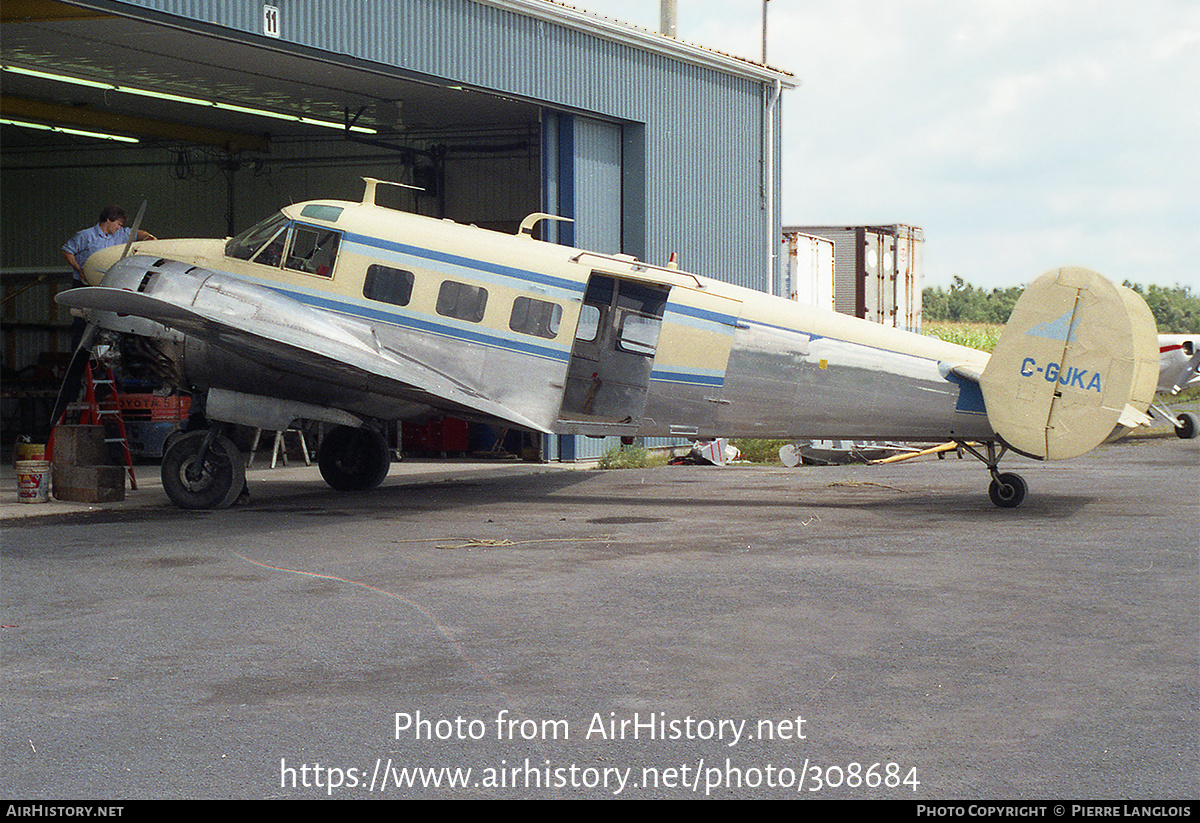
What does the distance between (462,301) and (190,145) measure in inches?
695

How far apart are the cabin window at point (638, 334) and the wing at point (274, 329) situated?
1.61m

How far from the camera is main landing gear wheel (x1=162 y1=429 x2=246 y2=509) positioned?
42.1ft

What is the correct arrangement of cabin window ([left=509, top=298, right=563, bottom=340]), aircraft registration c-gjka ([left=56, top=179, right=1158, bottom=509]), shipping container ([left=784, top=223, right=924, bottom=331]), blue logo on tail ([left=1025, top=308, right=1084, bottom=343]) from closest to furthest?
1. blue logo on tail ([left=1025, top=308, right=1084, bottom=343])
2. aircraft registration c-gjka ([left=56, top=179, right=1158, bottom=509])
3. cabin window ([left=509, top=298, right=563, bottom=340])
4. shipping container ([left=784, top=223, right=924, bottom=331])

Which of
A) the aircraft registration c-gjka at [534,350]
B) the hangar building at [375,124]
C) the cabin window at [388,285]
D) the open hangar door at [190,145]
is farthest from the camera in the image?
the open hangar door at [190,145]

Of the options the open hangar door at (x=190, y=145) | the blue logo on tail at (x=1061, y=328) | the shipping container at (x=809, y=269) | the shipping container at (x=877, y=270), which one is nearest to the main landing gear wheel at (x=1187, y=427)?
the shipping container at (x=809, y=269)

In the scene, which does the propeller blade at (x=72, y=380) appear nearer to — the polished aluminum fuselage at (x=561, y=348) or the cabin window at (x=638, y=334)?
the polished aluminum fuselage at (x=561, y=348)

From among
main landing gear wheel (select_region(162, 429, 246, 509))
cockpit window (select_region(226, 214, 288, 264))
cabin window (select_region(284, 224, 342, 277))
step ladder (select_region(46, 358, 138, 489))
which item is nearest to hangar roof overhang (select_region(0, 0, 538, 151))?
cockpit window (select_region(226, 214, 288, 264))

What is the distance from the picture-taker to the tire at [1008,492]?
12742mm

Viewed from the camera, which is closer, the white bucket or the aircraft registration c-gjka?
the aircraft registration c-gjka

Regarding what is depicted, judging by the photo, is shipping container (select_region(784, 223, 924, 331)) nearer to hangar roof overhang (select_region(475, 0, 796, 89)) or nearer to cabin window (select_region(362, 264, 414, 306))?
hangar roof overhang (select_region(475, 0, 796, 89))

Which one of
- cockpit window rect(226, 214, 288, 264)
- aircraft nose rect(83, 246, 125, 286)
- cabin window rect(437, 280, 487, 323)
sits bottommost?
cabin window rect(437, 280, 487, 323)

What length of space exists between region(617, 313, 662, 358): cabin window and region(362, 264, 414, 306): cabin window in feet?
8.41

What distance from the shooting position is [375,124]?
24.6 m
